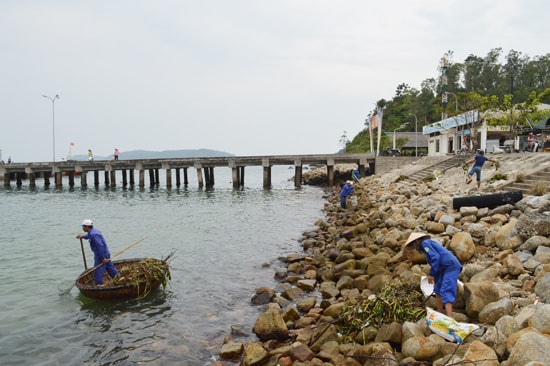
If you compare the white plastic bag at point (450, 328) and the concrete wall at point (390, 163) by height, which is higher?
the concrete wall at point (390, 163)

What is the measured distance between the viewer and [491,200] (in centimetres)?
1195

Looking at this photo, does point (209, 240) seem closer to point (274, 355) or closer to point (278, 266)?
point (278, 266)

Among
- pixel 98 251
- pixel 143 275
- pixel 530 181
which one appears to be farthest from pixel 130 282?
pixel 530 181

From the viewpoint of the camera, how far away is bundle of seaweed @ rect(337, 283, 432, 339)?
6.70 m

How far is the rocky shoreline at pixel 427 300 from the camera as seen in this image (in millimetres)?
5367

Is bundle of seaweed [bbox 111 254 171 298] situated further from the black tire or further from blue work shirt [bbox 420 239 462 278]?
the black tire

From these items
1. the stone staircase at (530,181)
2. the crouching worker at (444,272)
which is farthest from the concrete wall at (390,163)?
the crouching worker at (444,272)

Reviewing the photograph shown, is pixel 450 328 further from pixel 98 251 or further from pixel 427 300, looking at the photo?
pixel 98 251

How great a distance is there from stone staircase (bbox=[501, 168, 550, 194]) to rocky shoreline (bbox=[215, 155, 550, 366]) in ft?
8.36

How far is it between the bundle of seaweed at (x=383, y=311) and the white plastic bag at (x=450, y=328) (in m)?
0.69

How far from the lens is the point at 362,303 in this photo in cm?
733

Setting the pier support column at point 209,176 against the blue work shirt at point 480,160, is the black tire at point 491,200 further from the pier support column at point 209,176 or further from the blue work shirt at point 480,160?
the pier support column at point 209,176

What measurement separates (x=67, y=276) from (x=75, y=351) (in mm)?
5542

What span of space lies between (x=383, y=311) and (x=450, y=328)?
4.45 ft
